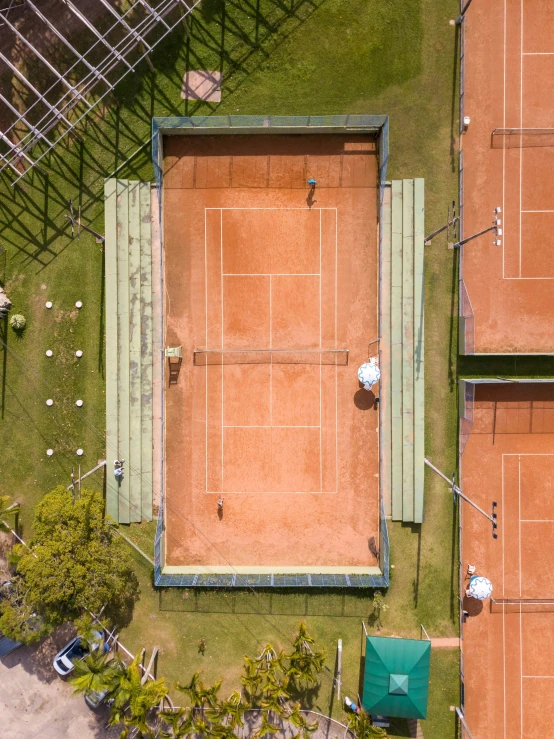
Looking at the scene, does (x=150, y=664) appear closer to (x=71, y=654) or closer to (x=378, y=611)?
(x=71, y=654)

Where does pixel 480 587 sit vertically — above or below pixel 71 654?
above

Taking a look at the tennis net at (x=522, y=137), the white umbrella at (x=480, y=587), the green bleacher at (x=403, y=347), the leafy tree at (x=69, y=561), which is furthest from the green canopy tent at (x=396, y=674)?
the tennis net at (x=522, y=137)

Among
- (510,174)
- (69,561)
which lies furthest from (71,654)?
(510,174)

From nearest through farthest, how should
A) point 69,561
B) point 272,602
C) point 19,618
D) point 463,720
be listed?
1. point 69,561
2. point 19,618
3. point 463,720
4. point 272,602

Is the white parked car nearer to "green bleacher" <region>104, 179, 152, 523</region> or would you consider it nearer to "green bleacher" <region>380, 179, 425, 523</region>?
"green bleacher" <region>104, 179, 152, 523</region>

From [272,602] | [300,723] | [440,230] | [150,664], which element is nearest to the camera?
[300,723]

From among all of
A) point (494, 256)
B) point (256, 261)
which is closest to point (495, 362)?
point (494, 256)

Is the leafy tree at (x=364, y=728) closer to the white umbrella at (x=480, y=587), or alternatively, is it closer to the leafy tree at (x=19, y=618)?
the white umbrella at (x=480, y=587)
